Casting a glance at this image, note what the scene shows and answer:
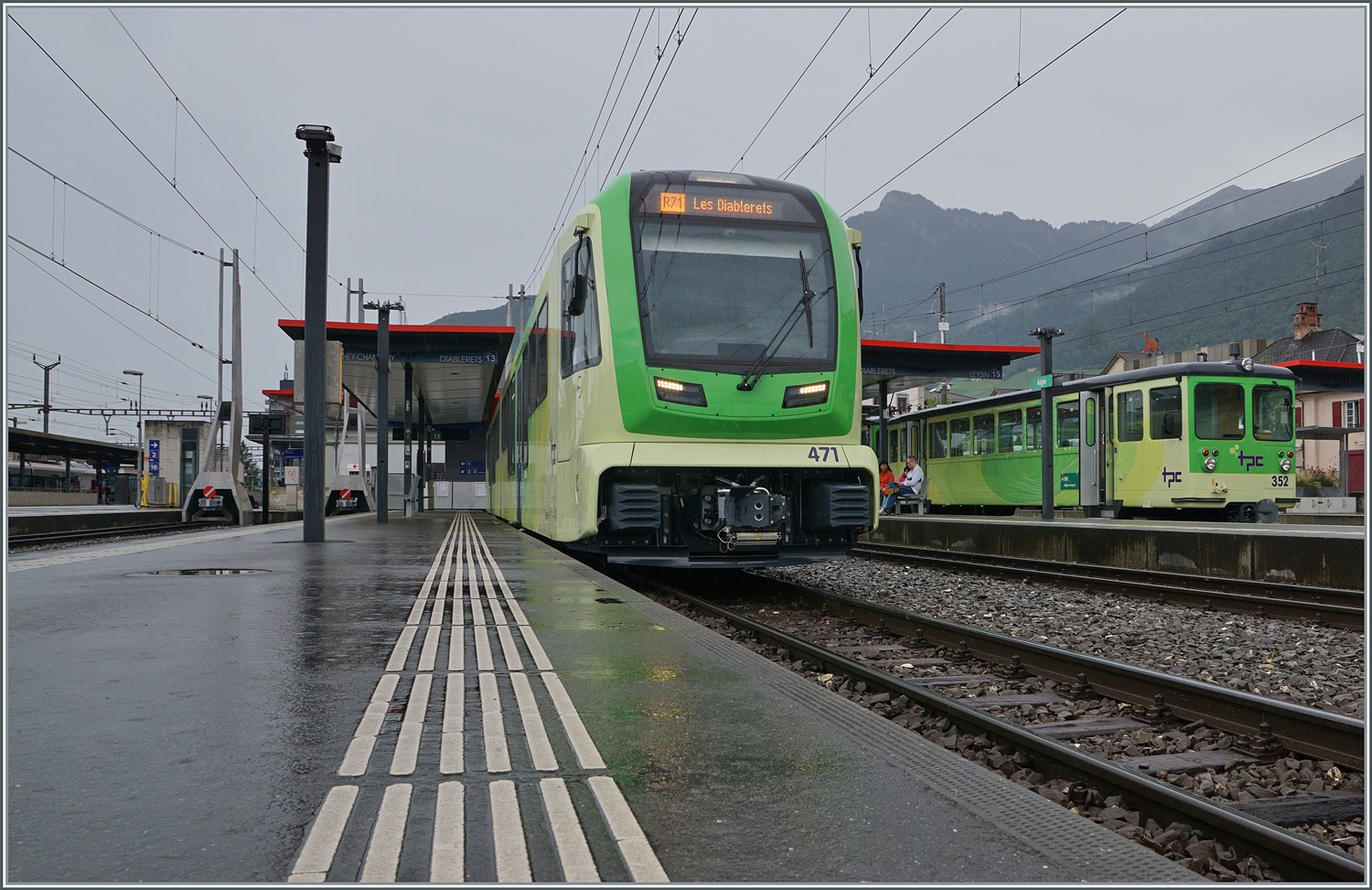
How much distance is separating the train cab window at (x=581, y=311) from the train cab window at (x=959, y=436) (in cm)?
1600

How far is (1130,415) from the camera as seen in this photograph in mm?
18438

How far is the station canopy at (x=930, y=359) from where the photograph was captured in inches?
1187

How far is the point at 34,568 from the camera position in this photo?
10.0 meters

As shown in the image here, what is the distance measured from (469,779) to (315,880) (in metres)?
0.77

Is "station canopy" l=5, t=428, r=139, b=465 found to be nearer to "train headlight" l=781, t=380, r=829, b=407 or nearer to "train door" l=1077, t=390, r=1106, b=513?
"train door" l=1077, t=390, r=1106, b=513

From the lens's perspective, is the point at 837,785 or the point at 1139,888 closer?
the point at 1139,888

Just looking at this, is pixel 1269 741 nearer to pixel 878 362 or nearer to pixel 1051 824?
pixel 1051 824

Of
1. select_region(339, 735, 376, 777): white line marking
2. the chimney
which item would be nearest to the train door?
select_region(339, 735, 376, 777): white line marking

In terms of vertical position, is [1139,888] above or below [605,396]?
below

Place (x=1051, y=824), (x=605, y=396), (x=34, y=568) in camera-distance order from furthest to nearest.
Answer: (x=34, y=568)
(x=605, y=396)
(x=1051, y=824)

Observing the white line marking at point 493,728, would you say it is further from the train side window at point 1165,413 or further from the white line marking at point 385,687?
the train side window at point 1165,413

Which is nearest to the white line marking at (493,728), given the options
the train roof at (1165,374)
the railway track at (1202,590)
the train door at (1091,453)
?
the railway track at (1202,590)

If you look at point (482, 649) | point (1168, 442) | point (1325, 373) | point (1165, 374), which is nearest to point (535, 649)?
point (482, 649)

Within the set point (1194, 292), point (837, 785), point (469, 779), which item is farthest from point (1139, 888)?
point (1194, 292)
